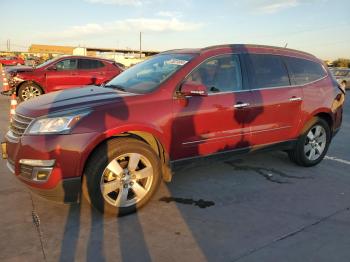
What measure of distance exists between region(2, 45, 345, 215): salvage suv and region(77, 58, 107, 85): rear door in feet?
25.0

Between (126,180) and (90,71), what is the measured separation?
30.7 feet

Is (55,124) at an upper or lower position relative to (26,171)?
upper

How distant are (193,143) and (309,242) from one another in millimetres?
1619

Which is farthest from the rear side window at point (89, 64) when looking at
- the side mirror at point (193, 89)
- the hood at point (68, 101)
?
the side mirror at point (193, 89)

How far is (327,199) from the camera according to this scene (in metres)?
4.44

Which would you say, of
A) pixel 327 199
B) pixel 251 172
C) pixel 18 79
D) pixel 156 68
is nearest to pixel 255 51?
pixel 156 68

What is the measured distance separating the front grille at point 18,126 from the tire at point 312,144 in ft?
12.3

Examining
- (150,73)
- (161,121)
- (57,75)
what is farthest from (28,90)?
(161,121)

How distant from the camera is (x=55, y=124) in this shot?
3488 mm

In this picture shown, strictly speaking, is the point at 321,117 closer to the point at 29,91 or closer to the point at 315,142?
the point at 315,142

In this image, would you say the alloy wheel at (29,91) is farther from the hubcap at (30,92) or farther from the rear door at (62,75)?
the rear door at (62,75)

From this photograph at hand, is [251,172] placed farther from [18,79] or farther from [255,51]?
[18,79]

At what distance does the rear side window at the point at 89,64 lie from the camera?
1243 cm

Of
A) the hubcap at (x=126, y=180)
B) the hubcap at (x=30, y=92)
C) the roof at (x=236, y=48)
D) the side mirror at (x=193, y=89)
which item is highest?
A: the roof at (x=236, y=48)
